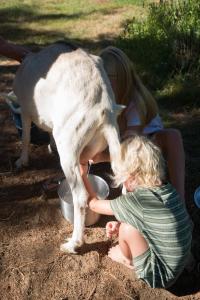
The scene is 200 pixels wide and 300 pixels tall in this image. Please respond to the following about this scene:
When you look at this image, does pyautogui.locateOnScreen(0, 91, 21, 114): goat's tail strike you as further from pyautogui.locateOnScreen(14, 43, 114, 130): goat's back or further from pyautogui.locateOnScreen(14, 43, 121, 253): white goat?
pyautogui.locateOnScreen(14, 43, 121, 253): white goat

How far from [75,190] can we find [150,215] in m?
0.74

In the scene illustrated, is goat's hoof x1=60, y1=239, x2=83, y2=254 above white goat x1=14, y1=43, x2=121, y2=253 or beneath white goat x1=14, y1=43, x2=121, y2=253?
beneath

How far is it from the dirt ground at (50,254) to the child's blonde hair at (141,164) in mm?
825

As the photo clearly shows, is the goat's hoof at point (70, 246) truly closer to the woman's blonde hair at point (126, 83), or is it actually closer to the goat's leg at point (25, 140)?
the woman's blonde hair at point (126, 83)

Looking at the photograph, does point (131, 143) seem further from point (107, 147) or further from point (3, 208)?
point (3, 208)

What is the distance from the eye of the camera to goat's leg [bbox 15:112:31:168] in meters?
4.41

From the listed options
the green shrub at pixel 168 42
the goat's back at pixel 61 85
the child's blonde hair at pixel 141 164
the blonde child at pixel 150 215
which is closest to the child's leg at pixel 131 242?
the blonde child at pixel 150 215

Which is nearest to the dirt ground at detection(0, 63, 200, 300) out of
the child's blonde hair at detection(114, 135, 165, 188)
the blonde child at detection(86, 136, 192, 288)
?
the blonde child at detection(86, 136, 192, 288)

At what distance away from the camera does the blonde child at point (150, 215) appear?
10.2 ft

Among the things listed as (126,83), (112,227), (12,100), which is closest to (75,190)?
(112,227)

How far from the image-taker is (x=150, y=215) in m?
3.14

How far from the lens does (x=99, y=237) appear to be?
3.93 meters

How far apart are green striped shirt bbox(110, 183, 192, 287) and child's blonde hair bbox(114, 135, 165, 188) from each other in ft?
0.23

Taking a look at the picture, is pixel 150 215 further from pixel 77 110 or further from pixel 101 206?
pixel 77 110
